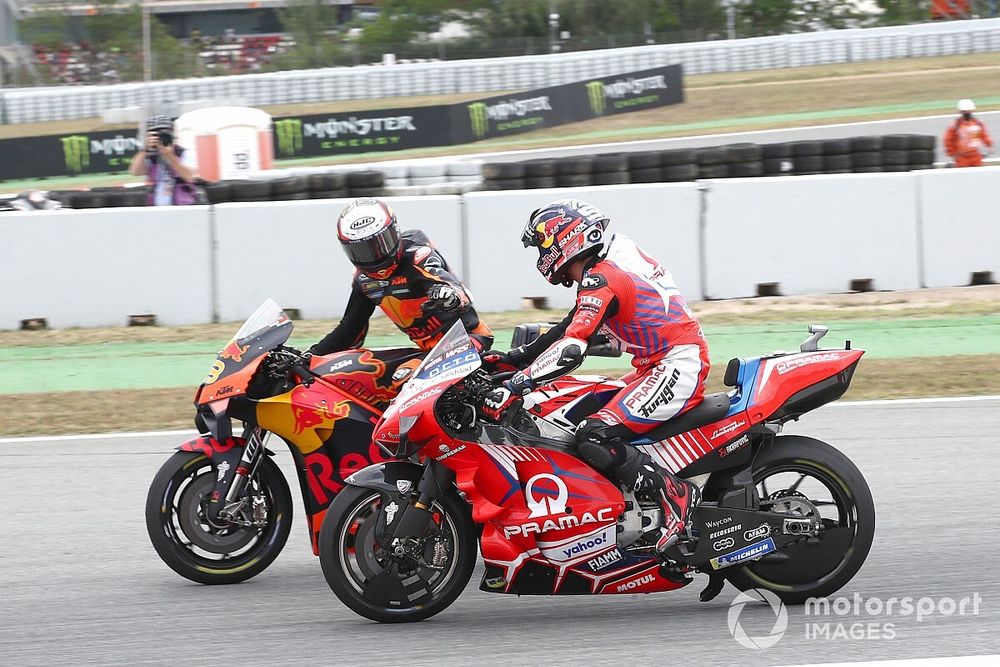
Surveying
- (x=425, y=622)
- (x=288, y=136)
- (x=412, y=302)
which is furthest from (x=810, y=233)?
(x=288, y=136)

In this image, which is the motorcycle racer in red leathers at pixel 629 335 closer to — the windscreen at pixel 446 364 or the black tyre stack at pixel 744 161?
the windscreen at pixel 446 364

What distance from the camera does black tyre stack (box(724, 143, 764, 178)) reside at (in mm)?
15867

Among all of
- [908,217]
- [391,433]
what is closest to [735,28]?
[908,217]

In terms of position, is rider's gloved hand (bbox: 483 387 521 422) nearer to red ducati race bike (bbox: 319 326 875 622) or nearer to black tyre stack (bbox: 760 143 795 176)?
red ducati race bike (bbox: 319 326 875 622)

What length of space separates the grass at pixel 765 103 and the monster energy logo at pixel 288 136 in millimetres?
370

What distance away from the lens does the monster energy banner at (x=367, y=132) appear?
26.4 metres

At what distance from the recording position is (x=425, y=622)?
5.21m

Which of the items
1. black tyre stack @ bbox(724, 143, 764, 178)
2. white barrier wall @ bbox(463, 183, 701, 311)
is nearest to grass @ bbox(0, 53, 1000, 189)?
black tyre stack @ bbox(724, 143, 764, 178)

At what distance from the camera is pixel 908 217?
1237 centimetres

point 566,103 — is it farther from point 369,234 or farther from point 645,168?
point 369,234

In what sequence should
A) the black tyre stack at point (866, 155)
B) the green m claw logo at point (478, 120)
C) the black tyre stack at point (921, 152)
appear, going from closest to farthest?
the black tyre stack at point (921, 152) < the black tyre stack at point (866, 155) < the green m claw logo at point (478, 120)

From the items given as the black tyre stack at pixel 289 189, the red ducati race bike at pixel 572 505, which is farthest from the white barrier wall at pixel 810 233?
the red ducati race bike at pixel 572 505

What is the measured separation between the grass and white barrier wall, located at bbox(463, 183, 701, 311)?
47.7 ft

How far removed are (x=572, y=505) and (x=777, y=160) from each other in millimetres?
12098
